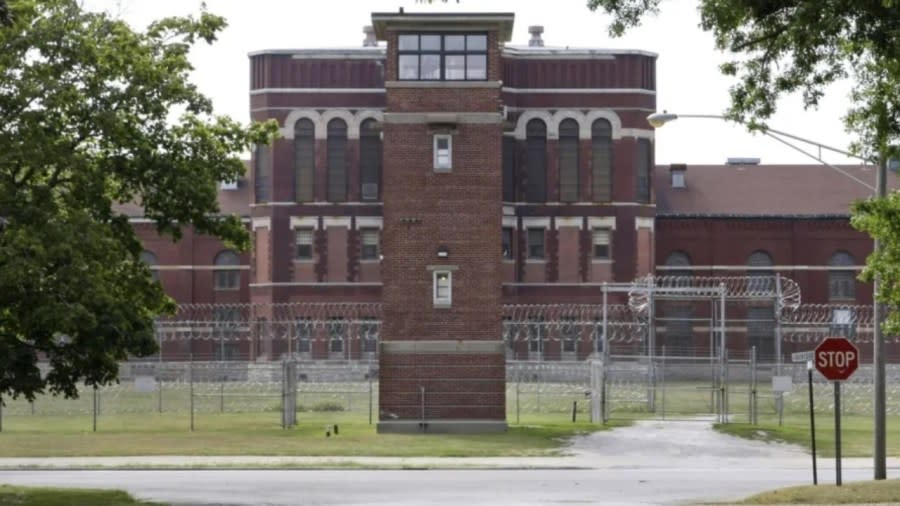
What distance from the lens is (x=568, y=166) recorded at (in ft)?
330

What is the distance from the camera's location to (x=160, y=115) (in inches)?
1371

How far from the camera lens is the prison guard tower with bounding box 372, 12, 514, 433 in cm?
5200

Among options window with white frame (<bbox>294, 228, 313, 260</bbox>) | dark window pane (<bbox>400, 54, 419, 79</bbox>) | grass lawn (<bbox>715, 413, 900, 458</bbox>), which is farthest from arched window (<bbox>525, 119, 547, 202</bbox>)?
dark window pane (<bbox>400, 54, 419, 79</bbox>)

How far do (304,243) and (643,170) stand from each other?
17163 mm

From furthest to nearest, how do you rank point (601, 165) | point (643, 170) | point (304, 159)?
point (643, 170) < point (601, 165) < point (304, 159)

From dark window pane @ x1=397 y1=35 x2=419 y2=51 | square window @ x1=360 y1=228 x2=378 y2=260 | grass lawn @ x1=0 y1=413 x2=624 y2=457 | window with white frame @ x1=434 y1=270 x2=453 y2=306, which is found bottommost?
grass lawn @ x1=0 y1=413 x2=624 y2=457

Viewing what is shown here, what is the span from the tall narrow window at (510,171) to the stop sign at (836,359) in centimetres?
6944

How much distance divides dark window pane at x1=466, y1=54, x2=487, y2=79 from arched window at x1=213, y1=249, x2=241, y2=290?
56249 mm

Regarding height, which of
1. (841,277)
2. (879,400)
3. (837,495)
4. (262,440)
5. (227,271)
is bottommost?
(262,440)

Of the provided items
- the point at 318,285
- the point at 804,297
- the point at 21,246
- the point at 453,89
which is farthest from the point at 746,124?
the point at 804,297

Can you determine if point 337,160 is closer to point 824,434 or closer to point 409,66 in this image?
point 409,66

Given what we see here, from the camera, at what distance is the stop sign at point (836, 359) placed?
30.9m

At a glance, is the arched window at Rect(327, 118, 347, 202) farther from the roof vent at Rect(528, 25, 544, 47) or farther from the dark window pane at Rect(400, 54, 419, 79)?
the dark window pane at Rect(400, 54, 419, 79)

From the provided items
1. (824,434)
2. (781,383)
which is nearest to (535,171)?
(824,434)
